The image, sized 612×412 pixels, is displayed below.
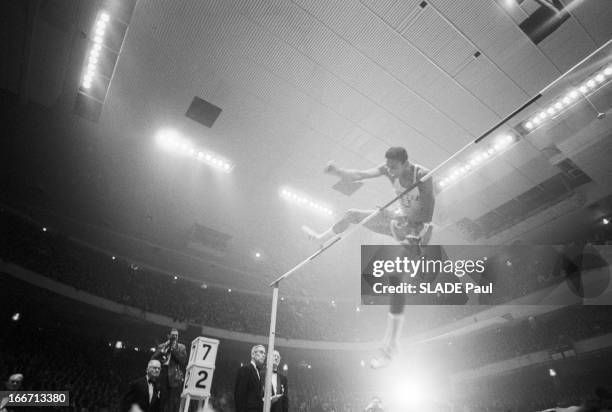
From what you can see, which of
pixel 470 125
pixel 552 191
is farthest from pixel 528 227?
pixel 470 125

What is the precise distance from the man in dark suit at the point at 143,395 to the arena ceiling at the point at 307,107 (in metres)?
4.87

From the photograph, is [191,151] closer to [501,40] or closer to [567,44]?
[501,40]

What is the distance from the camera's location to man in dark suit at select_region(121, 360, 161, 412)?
12.3 ft

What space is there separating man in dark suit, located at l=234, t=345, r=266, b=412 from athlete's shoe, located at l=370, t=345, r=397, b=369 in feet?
4.44

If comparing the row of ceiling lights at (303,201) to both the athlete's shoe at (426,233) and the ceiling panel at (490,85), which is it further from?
the athlete's shoe at (426,233)

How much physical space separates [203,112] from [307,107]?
213 centimetres

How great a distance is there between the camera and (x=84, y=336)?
14.7m

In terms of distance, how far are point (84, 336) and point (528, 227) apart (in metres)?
17.5

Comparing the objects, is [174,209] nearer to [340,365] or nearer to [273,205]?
[273,205]

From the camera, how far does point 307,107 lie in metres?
6.60

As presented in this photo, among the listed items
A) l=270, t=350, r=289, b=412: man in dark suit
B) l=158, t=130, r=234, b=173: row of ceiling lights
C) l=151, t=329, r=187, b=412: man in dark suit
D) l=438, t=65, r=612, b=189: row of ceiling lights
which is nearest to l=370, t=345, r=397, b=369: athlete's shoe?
l=270, t=350, r=289, b=412: man in dark suit

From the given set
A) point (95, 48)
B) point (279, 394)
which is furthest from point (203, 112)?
point (279, 394)

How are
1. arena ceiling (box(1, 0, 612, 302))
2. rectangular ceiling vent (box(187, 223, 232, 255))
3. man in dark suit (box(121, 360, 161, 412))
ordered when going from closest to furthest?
man in dark suit (box(121, 360, 161, 412)) → arena ceiling (box(1, 0, 612, 302)) → rectangular ceiling vent (box(187, 223, 232, 255))

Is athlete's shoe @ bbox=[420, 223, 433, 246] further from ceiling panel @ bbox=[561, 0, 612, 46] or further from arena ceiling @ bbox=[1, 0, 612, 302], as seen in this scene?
ceiling panel @ bbox=[561, 0, 612, 46]
